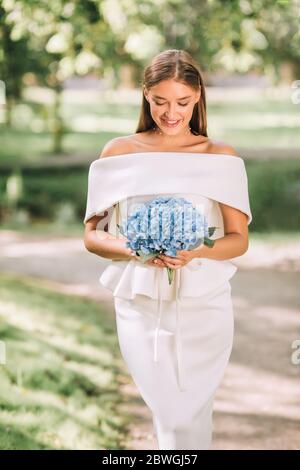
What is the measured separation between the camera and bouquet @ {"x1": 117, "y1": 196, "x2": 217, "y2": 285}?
2.64m

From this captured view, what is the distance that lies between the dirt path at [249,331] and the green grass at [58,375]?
8.0 inches

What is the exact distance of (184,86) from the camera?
277cm

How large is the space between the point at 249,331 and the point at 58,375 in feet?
7.98

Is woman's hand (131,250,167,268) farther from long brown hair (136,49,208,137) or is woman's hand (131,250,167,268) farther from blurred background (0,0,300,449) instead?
blurred background (0,0,300,449)

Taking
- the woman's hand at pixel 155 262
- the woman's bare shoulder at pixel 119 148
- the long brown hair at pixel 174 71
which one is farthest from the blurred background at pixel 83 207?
the woman's hand at pixel 155 262

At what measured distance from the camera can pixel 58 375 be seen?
17.8ft

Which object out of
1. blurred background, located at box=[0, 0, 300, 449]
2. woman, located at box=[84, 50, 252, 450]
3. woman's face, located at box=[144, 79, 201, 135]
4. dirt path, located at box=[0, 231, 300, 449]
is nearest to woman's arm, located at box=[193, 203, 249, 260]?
woman, located at box=[84, 50, 252, 450]

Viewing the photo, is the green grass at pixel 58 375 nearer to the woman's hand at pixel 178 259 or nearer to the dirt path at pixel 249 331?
the dirt path at pixel 249 331

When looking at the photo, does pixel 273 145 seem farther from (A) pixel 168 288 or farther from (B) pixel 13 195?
(A) pixel 168 288

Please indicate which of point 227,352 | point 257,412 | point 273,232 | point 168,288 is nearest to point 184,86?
point 168,288

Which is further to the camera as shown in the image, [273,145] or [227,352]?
[273,145]

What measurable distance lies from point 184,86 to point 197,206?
0.42 meters

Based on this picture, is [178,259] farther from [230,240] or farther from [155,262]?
[230,240]

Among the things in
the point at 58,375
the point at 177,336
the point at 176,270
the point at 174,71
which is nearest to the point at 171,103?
the point at 174,71
